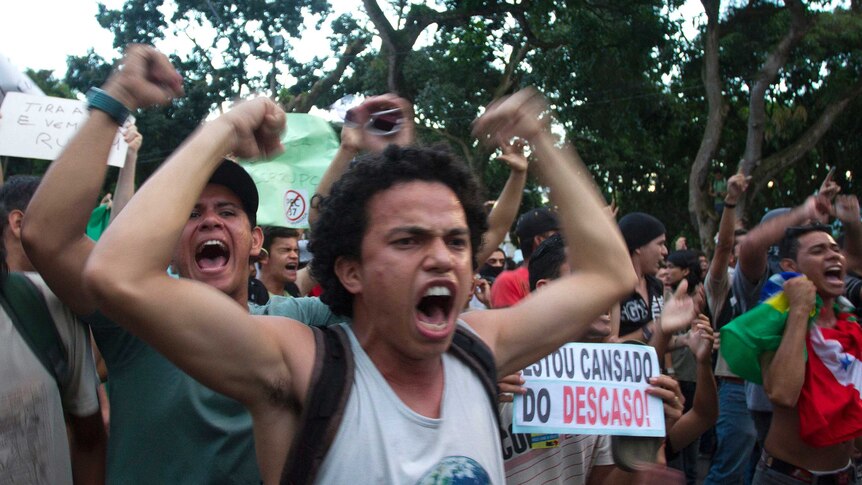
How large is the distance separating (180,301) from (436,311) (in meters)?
0.61

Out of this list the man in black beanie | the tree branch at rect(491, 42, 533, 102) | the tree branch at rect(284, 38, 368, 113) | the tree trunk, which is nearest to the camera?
the man in black beanie

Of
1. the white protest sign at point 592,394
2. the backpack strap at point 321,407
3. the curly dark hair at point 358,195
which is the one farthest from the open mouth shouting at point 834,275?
the backpack strap at point 321,407

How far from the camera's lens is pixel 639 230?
5500 mm

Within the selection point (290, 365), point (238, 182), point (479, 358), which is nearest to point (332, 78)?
point (238, 182)

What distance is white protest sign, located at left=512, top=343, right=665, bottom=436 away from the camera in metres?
2.89

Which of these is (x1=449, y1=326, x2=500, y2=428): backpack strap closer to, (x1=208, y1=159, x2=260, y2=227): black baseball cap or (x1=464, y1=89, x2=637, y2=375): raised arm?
(x1=464, y1=89, x2=637, y2=375): raised arm

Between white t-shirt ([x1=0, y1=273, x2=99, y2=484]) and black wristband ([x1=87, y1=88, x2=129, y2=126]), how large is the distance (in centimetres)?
60

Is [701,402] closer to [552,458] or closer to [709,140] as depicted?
[552,458]

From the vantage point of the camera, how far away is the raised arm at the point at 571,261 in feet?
7.71

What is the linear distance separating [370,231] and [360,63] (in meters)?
25.2

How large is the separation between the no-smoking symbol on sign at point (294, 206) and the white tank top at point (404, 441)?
9.92 ft

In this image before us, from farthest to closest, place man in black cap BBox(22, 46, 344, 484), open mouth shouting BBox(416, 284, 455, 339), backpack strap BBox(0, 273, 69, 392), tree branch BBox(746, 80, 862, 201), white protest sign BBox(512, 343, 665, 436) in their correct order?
1. tree branch BBox(746, 80, 862, 201)
2. white protest sign BBox(512, 343, 665, 436)
3. backpack strap BBox(0, 273, 69, 392)
4. man in black cap BBox(22, 46, 344, 484)
5. open mouth shouting BBox(416, 284, 455, 339)

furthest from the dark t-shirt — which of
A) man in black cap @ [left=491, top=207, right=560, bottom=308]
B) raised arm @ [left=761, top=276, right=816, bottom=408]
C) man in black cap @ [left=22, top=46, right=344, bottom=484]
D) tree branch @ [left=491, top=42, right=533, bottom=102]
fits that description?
tree branch @ [left=491, top=42, right=533, bottom=102]

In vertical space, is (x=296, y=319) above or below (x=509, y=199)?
below
